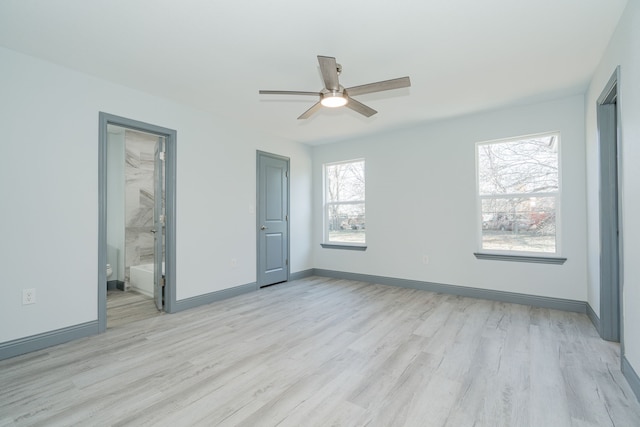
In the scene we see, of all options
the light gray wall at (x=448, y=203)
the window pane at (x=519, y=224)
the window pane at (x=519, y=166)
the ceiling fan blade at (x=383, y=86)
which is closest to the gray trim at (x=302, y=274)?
the light gray wall at (x=448, y=203)

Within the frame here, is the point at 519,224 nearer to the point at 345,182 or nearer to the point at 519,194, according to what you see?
the point at 519,194

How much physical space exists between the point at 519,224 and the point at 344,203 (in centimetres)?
267

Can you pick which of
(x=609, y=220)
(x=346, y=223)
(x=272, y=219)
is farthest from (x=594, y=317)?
(x=272, y=219)

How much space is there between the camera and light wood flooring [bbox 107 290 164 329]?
3.29 meters

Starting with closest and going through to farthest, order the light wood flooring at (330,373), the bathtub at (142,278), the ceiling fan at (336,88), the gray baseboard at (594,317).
Answer: the light wood flooring at (330,373) < the ceiling fan at (336,88) < the gray baseboard at (594,317) < the bathtub at (142,278)

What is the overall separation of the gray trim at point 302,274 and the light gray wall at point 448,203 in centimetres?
35

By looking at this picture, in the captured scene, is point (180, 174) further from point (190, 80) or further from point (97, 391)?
point (97, 391)

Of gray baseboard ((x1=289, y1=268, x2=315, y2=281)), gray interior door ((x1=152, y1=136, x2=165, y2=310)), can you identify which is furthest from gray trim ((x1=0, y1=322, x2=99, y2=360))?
gray baseboard ((x1=289, y1=268, x2=315, y2=281))

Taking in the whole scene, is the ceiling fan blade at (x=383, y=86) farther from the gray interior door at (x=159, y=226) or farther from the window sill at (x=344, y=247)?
the window sill at (x=344, y=247)

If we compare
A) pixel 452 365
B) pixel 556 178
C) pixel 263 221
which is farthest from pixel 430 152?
pixel 452 365

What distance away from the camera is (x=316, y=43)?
235cm

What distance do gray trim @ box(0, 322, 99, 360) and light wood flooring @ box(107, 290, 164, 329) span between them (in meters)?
0.25

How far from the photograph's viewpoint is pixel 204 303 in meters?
3.81

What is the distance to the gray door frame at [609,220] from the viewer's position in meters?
2.60
